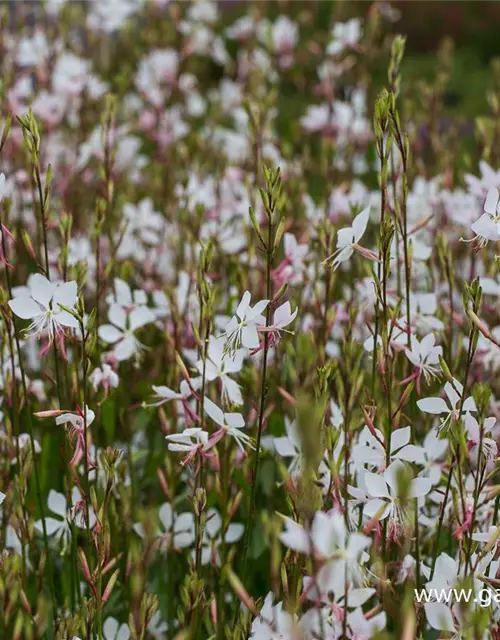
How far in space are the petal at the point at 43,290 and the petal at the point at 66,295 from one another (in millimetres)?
28

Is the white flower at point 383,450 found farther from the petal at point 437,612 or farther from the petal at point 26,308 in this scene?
the petal at point 26,308

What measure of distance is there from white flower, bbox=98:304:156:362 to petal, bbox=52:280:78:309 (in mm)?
447

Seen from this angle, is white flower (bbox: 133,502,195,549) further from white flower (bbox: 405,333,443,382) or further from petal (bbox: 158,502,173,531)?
white flower (bbox: 405,333,443,382)

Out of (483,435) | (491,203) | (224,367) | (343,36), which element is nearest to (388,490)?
(483,435)

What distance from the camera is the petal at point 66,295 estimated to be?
1.44 metres

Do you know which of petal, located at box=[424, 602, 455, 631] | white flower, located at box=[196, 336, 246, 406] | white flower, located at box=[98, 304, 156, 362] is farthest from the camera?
white flower, located at box=[98, 304, 156, 362]

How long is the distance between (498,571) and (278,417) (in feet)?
2.70

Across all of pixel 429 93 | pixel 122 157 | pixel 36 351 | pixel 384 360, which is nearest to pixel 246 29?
pixel 122 157

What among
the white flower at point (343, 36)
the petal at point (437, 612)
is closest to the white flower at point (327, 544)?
the petal at point (437, 612)

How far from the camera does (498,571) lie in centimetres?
142

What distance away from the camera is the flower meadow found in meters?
1.29

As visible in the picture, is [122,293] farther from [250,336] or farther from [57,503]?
[250,336]

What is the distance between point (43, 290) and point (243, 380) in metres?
0.64

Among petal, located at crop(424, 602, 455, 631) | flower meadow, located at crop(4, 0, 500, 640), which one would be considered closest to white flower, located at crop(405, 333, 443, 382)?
flower meadow, located at crop(4, 0, 500, 640)
